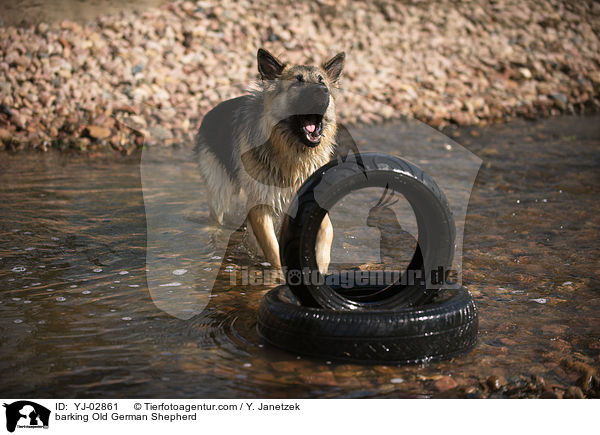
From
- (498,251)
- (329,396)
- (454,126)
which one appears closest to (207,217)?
(498,251)

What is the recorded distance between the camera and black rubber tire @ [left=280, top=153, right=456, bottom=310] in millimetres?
3891

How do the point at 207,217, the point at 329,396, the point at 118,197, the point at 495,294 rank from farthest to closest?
the point at 118,197 < the point at 207,217 < the point at 495,294 < the point at 329,396

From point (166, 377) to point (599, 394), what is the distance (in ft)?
7.59

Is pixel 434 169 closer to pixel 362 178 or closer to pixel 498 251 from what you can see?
pixel 498 251

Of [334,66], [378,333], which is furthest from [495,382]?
[334,66]

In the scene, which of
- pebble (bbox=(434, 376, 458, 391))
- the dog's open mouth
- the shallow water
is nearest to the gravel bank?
the shallow water

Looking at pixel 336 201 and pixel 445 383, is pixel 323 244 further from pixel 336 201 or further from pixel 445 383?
pixel 445 383

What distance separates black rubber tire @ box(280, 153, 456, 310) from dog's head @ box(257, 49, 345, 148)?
55.8 inches

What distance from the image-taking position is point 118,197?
25.9 feet

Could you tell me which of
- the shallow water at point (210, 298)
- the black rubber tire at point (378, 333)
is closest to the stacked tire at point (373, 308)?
the black rubber tire at point (378, 333)

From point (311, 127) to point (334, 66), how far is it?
2.22 ft
